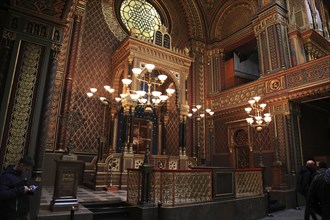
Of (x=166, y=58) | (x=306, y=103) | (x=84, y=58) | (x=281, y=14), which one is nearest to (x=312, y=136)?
(x=306, y=103)

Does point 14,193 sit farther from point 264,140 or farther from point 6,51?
point 264,140

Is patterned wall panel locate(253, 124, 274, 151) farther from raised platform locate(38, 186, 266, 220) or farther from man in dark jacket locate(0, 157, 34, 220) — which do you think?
man in dark jacket locate(0, 157, 34, 220)

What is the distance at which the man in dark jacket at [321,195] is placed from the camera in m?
2.27

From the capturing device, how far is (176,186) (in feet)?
15.6

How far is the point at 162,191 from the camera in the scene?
4668 mm

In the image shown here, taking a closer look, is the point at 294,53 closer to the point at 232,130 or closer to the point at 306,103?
the point at 306,103

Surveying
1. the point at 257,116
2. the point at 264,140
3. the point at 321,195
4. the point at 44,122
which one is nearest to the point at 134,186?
the point at 44,122

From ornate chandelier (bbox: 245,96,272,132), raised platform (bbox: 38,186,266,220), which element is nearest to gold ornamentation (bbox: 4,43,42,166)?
raised platform (bbox: 38,186,266,220)

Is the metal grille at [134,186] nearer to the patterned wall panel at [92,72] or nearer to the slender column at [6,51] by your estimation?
the slender column at [6,51]

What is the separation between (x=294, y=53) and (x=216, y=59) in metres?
4.32

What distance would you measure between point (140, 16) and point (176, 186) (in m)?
9.67

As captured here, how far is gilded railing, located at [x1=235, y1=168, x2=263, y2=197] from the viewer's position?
585cm

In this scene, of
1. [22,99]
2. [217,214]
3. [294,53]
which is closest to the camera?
[22,99]

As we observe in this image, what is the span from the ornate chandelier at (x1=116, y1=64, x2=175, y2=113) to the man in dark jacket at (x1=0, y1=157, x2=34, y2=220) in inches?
152
